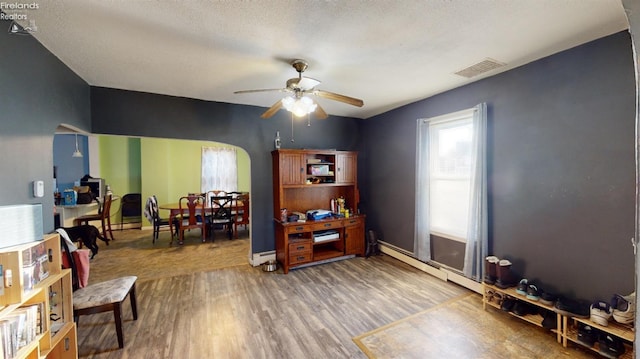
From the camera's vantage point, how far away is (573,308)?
1943 mm

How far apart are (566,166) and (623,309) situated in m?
1.12

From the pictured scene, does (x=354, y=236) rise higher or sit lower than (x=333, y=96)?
lower

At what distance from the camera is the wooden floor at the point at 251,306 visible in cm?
199

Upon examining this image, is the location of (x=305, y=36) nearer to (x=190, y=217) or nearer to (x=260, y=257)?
(x=260, y=257)

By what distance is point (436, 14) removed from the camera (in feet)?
5.28

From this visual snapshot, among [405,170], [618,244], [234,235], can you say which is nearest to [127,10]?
[405,170]

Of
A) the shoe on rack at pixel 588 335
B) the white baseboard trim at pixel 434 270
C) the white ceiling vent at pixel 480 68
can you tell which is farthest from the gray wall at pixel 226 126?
the shoe on rack at pixel 588 335

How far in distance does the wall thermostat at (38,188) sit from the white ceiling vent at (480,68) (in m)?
3.85

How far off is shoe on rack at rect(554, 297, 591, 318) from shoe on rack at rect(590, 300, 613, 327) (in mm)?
73

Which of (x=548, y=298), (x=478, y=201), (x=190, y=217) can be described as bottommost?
(x=548, y=298)

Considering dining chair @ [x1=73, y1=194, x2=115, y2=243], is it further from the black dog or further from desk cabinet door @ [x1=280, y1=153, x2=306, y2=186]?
desk cabinet door @ [x1=280, y1=153, x2=306, y2=186]

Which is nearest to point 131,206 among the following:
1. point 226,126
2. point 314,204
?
point 226,126

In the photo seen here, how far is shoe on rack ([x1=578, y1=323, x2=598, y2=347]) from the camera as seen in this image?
182cm

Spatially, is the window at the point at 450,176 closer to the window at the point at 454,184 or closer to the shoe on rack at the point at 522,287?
the window at the point at 454,184
